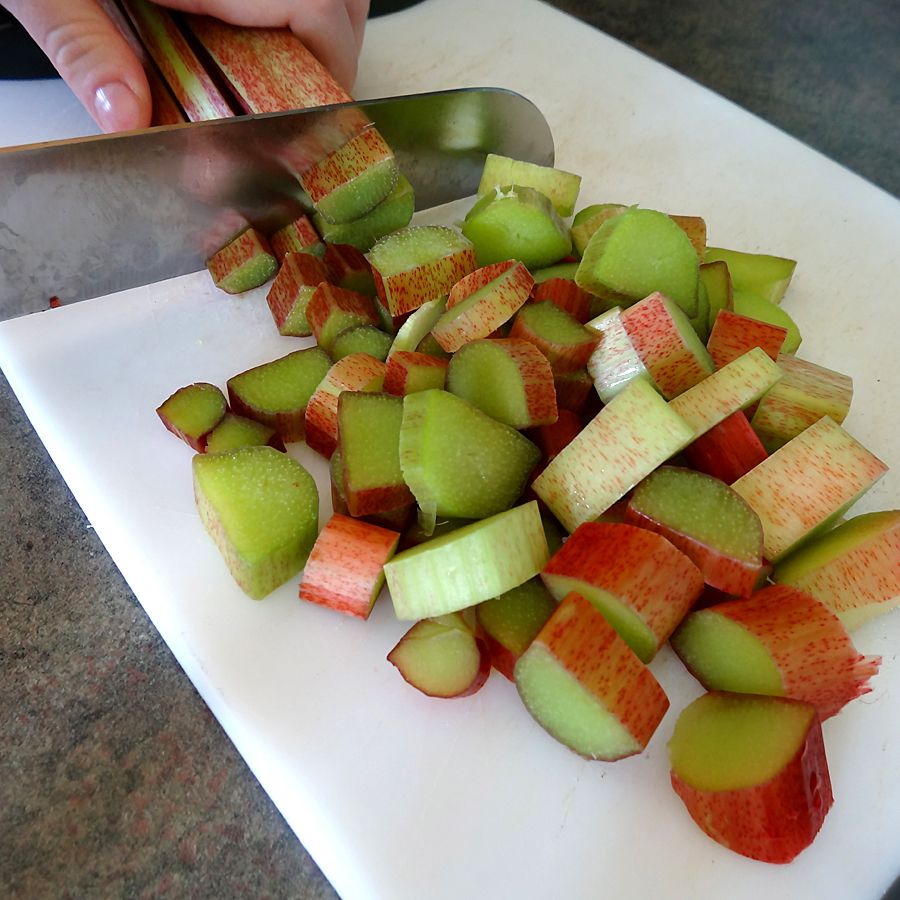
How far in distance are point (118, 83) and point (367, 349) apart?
588mm

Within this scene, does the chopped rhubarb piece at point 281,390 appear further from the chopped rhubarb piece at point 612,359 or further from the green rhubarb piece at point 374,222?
the chopped rhubarb piece at point 612,359

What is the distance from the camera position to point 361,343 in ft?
4.17

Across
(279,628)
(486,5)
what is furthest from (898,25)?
(279,628)

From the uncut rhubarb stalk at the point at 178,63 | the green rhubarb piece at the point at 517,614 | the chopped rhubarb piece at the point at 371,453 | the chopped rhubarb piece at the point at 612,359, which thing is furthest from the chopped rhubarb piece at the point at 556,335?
the uncut rhubarb stalk at the point at 178,63

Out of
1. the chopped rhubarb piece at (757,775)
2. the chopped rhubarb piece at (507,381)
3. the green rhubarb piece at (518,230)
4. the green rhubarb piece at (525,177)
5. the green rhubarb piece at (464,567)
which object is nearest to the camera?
the chopped rhubarb piece at (757,775)

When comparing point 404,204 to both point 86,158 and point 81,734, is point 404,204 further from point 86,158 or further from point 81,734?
point 81,734

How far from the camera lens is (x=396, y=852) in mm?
931

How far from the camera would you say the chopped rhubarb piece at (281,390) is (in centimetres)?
121

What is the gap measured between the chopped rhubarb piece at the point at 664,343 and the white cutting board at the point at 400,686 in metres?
0.31

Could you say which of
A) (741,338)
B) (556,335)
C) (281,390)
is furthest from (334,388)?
(741,338)

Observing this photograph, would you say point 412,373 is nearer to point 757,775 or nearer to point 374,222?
point 374,222

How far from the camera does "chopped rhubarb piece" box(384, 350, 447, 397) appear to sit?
1.16 meters

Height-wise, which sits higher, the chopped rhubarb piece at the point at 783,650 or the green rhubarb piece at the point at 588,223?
the green rhubarb piece at the point at 588,223

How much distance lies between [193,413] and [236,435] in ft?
0.23
